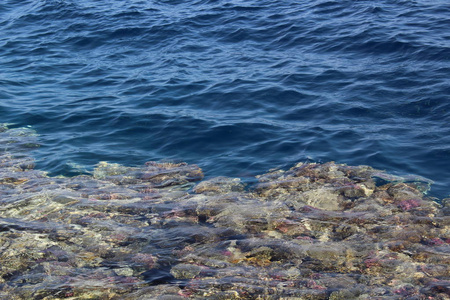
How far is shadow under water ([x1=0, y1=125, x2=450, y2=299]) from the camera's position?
13.8 ft

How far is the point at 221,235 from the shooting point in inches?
206

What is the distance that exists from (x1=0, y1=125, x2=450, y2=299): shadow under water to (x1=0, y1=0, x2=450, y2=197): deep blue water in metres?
0.69

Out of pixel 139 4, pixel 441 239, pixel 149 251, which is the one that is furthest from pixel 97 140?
pixel 139 4

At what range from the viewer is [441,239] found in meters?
5.02

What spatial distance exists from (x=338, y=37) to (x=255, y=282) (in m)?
9.30

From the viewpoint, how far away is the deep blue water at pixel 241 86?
7848mm

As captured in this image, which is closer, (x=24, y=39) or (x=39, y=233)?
(x=39, y=233)

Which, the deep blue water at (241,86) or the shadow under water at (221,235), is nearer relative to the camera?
the shadow under water at (221,235)

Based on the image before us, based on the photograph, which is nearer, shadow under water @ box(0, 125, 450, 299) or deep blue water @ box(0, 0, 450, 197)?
shadow under water @ box(0, 125, 450, 299)

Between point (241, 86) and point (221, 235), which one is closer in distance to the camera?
point (221, 235)

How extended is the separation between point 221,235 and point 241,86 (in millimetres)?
5628

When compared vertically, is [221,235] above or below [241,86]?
below

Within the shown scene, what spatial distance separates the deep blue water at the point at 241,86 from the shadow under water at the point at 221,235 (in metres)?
0.69

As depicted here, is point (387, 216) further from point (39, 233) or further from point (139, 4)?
point (139, 4)
